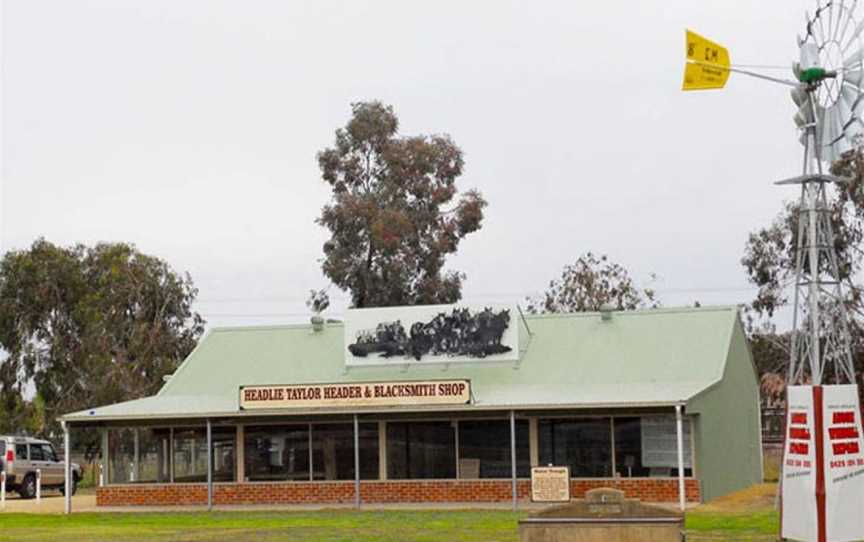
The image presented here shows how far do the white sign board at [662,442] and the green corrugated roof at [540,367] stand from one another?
780 mm

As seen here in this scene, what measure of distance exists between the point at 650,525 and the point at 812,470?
2.02 m

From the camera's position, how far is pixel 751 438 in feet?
127

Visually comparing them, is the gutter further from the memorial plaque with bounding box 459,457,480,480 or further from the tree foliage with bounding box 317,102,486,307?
the tree foliage with bounding box 317,102,486,307

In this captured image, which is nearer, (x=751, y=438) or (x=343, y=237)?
(x=751, y=438)

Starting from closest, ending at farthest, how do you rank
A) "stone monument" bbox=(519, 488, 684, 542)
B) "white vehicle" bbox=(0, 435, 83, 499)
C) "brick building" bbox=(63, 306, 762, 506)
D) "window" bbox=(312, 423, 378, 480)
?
"stone monument" bbox=(519, 488, 684, 542) → "brick building" bbox=(63, 306, 762, 506) → "window" bbox=(312, 423, 378, 480) → "white vehicle" bbox=(0, 435, 83, 499)

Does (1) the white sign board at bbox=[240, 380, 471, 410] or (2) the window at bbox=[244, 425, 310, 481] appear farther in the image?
(2) the window at bbox=[244, 425, 310, 481]

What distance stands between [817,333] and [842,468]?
24.3ft

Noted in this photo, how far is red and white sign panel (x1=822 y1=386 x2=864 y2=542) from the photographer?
16906mm

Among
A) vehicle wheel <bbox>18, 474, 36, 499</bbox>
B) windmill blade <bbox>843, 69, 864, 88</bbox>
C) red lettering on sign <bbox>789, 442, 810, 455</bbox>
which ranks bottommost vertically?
vehicle wheel <bbox>18, 474, 36, 499</bbox>

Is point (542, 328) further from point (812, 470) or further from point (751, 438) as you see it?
point (812, 470)

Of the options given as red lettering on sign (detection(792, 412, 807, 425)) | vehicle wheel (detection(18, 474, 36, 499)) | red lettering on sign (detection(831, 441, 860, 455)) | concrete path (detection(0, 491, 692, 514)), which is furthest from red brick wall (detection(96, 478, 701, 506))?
red lettering on sign (detection(831, 441, 860, 455))

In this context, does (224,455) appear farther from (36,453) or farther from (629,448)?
(629,448)

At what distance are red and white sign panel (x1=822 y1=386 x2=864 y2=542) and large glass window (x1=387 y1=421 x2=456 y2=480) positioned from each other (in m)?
17.8

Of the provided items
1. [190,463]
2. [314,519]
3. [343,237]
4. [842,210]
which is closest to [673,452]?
[314,519]
